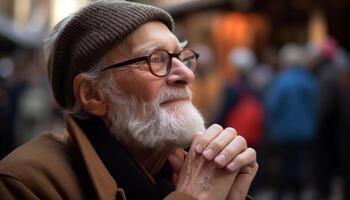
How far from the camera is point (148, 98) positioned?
2.72 metres

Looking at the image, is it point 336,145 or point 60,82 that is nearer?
point 60,82

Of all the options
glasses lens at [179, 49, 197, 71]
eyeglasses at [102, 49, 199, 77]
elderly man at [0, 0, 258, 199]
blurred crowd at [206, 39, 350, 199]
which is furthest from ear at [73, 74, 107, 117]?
blurred crowd at [206, 39, 350, 199]

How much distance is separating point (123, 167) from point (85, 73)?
419 millimetres

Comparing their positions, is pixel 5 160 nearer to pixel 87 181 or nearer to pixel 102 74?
pixel 87 181

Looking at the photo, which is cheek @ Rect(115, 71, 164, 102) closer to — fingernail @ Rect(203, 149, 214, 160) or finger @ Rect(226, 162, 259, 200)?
fingernail @ Rect(203, 149, 214, 160)

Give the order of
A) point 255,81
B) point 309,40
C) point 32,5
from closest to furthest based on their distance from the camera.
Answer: point 255,81 < point 309,40 < point 32,5

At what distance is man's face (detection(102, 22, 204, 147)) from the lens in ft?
8.88

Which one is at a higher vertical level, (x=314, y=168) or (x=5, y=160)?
(x=5, y=160)

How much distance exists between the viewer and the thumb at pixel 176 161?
2.86m

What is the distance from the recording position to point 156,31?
2.78 m

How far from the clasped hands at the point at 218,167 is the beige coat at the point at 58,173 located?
127 mm

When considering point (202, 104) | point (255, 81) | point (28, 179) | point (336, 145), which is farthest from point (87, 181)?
point (202, 104)

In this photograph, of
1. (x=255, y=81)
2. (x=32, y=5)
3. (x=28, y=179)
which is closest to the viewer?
(x=28, y=179)

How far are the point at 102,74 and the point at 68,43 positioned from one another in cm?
18
